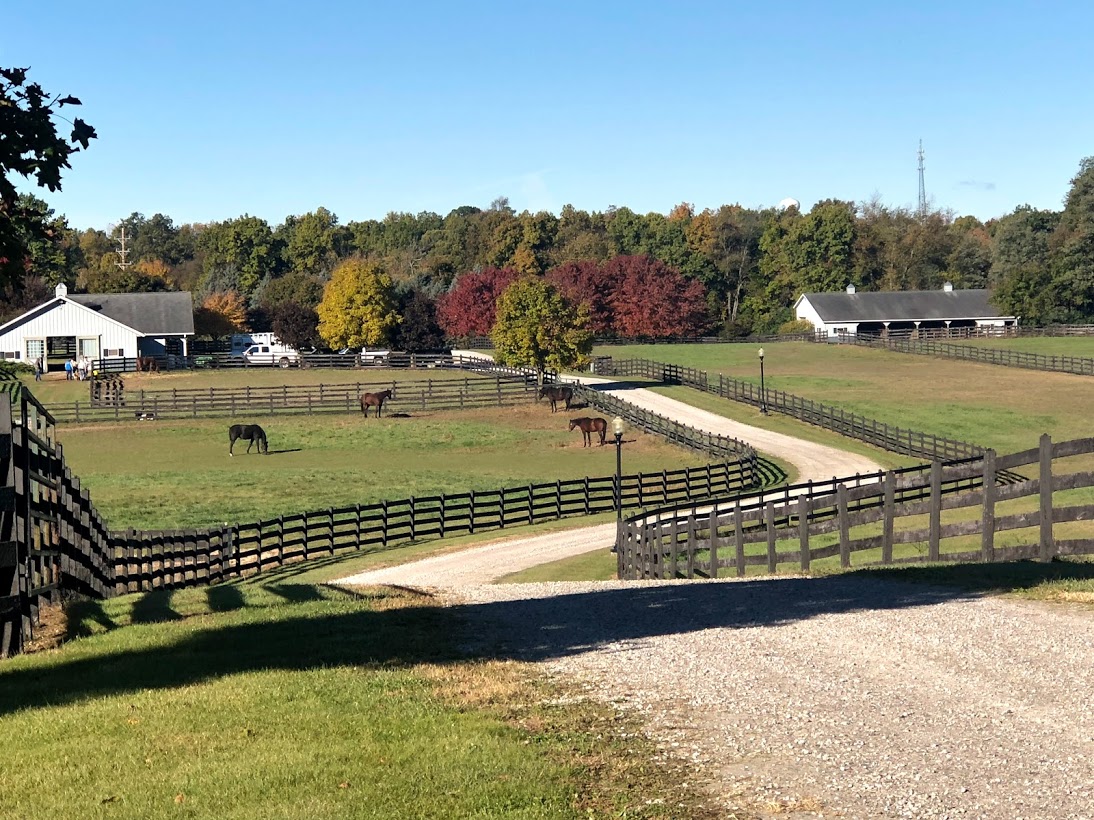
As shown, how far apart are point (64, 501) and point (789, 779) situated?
10.4 metres

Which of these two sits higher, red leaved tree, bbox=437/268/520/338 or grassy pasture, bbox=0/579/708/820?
red leaved tree, bbox=437/268/520/338

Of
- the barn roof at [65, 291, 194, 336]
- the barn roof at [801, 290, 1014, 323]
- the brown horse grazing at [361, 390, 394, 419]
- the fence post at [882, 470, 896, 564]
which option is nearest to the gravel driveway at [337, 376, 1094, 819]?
the fence post at [882, 470, 896, 564]

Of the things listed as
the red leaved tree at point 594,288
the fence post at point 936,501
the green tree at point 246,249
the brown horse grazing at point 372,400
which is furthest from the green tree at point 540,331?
the green tree at point 246,249

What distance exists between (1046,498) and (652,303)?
370 ft

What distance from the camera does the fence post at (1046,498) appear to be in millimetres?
14461

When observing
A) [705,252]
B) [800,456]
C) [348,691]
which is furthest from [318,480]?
[705,252]

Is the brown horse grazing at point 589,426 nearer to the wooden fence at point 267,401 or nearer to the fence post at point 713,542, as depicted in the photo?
the wooden fence at point 267,401

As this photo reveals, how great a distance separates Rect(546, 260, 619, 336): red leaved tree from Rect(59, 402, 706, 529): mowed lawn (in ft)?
196

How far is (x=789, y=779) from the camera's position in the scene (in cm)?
684

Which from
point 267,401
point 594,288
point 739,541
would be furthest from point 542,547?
point 594,288

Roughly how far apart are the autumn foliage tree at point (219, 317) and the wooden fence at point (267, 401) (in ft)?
132

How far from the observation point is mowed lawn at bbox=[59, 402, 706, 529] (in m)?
41.1

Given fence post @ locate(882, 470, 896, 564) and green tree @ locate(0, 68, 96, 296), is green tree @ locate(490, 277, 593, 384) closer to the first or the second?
fence post @ locate(882, 470, 896, 564)

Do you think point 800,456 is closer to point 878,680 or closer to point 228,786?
point 878,680
